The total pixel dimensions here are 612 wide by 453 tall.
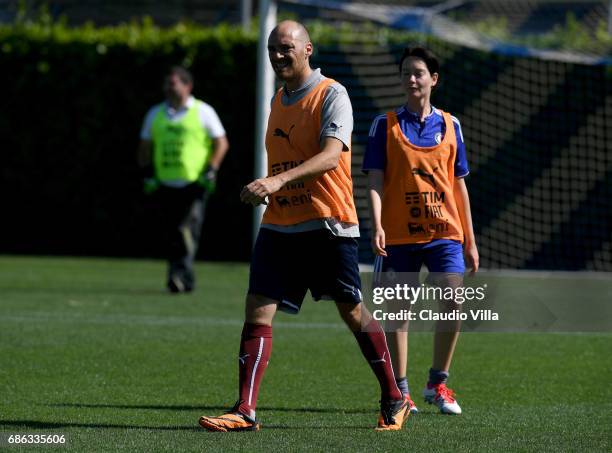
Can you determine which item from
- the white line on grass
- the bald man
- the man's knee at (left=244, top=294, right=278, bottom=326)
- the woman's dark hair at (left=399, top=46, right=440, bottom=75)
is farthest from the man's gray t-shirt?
the white line on grass

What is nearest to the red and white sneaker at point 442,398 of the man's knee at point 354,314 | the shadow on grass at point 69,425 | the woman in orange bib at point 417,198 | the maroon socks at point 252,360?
the woman in orange bib at point 417,198

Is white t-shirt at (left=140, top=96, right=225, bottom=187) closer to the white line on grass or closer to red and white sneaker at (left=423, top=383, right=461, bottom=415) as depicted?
the white line on grass

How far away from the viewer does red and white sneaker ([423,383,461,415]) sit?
7.21 meters

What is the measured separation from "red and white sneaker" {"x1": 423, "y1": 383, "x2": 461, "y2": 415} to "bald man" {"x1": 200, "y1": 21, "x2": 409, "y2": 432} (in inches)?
28.0

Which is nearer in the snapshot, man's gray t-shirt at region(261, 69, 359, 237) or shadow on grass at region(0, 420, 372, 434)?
man's gray t-shirt at region(261, 69, 359, 237)

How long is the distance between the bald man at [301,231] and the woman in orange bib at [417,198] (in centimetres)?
87

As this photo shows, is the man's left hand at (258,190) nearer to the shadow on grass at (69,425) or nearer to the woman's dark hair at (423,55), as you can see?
the shadow on grass at (69,425)

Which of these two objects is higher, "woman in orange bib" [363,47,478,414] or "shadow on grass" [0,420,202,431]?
"woman in orange bib" [363,47,478,414]

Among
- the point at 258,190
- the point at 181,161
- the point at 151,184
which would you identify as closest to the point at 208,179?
→ the point at 181,161

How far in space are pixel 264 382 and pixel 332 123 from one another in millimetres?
2447

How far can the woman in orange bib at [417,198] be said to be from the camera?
7.43 meters

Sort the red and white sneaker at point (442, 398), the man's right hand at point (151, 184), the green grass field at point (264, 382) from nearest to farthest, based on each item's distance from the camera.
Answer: the green grass field at point (264, 382) → the red and white sneaker at point (442, 398) → the man's right hand at point (151, 184)

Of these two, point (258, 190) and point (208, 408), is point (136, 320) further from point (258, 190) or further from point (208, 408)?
point (258, 190)
